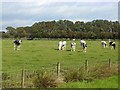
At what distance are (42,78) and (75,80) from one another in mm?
2368

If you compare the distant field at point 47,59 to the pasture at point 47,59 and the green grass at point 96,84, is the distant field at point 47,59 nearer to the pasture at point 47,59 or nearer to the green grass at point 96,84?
the pasture at point 47,59

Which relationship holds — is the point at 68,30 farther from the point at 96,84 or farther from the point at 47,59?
the point at 96,84

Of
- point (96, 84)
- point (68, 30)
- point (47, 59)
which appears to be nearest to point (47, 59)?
point (47, 59)

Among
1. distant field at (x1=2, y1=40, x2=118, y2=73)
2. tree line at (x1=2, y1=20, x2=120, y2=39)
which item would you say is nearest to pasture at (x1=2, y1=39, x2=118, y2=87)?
distant field at (x1=2, y1=40, x2=118, y2=73)

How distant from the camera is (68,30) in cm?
13062

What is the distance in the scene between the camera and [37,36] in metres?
122

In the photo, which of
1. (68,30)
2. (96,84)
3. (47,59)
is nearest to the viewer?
(96,84)

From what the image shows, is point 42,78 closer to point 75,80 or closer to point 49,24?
point 75,80

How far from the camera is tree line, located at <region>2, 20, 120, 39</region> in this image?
116688 millimetres

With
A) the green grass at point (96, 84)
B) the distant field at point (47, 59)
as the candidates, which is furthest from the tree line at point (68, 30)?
the green grass at point (96, 84)

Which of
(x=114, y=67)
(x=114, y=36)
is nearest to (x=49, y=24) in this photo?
(x=114, y=36)

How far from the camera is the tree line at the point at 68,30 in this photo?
383ft

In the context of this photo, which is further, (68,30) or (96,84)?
(68,30)

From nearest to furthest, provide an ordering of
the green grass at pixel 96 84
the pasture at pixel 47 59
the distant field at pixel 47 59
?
the green grass at pixel 96 84, the pasture at pixel 47 59, the distant field at pixel 47 59
